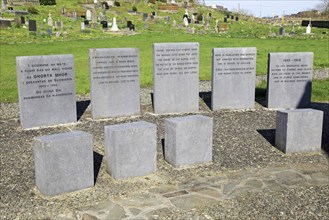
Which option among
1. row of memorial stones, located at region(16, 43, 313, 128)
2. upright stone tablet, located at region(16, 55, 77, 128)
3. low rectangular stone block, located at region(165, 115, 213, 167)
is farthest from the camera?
row of memorial stones, located at region(16, 43, 313, 128)

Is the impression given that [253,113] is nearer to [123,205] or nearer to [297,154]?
[297,154]

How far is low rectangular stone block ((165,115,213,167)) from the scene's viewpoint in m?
6.37

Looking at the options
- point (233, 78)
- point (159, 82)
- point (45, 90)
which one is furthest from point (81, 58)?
point (45, 90)

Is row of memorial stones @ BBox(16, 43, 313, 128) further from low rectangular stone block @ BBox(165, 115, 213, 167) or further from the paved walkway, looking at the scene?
the paved walkway

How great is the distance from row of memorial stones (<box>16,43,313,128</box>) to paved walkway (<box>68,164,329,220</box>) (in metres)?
4.08

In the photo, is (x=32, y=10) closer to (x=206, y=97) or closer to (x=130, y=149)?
(x=206, y=97)

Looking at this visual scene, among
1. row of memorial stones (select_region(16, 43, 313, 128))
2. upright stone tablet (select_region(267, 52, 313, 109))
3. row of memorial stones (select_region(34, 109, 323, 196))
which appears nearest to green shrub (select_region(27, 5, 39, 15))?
row of memorial stones (select_region(16, 43, 313, 128))

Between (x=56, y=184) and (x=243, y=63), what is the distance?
6212mm

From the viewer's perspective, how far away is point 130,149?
5953 mm

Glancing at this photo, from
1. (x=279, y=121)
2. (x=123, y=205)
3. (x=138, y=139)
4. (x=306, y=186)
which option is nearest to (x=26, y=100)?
(x=138, y=139)

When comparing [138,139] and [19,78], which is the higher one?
[19,78]

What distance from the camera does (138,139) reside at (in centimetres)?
600

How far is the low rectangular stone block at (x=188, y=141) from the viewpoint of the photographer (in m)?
6.37

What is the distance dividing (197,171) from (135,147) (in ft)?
3.37
